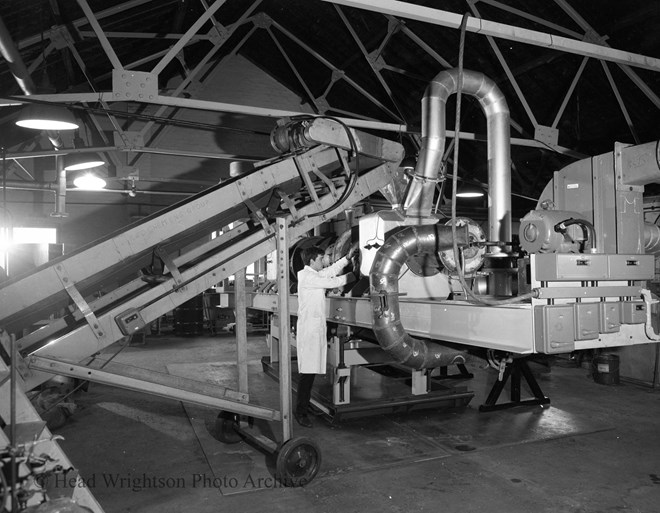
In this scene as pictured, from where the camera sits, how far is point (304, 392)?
596cm

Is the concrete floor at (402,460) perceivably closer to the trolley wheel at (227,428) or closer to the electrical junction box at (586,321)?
the trolley wheel at (227,428)

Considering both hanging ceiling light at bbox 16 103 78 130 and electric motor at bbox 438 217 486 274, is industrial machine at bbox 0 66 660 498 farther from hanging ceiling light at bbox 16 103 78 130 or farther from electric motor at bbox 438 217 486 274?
hanging ceiling light at bbox 16 103 78 130

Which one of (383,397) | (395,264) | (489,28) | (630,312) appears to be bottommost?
(383,397)

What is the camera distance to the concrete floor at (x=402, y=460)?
4.01 m

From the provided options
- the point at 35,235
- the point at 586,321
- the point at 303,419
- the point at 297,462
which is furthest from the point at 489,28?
the point at 35,235

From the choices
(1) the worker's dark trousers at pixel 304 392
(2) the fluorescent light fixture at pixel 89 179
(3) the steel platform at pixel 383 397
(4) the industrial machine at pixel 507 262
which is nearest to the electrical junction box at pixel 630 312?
(4) the industrial machine at pixel 507 262

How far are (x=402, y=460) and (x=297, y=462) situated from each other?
114 centimetres

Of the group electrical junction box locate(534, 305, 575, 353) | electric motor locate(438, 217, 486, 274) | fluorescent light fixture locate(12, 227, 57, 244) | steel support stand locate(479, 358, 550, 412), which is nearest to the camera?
electrical junction box locate(534, 305, 575, 353)

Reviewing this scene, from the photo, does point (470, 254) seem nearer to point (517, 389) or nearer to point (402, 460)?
point (402, 460)

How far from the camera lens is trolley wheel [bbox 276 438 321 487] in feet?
13.7

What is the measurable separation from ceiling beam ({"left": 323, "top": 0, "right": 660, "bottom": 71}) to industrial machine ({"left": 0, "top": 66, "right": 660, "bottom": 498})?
0.42 meters

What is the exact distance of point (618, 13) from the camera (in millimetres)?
6453

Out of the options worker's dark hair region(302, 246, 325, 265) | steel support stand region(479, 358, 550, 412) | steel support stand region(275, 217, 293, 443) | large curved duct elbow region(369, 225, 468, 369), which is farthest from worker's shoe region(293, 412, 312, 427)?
steel support stand region(479, 358, 550, 412)

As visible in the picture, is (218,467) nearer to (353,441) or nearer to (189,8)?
(353,441)
